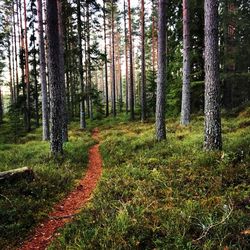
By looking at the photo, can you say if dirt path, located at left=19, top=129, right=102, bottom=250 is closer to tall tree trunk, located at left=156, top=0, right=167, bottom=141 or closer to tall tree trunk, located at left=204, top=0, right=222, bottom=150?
tall tree trunk, located at left=156, top=0, right=167, bottom=141

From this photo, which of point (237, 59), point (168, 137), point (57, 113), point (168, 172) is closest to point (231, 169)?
point (168, 172)

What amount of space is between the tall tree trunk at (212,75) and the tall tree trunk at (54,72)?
6137 millimetres

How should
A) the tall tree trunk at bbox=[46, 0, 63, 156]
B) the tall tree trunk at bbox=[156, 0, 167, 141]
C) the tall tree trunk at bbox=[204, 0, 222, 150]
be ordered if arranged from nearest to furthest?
the tall tree trunk at bbox=[204, 0, 222, 150] < the tall tree trunk at bbox=[46, 0, 63, 156] < the tall tree trunk at bbox=[156, 0, 167, 141]

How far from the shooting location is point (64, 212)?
26.3ft

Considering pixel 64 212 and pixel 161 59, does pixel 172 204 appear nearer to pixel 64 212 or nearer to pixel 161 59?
pixel 64 212

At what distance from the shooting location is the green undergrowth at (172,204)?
17.5 ft

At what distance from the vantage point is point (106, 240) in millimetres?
5484

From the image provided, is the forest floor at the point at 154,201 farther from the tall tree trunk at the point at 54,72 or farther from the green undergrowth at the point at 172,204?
the tall tree trunk at the point at 54,72

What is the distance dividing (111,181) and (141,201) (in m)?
2.40

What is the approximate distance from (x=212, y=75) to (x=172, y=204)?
16.3 feet

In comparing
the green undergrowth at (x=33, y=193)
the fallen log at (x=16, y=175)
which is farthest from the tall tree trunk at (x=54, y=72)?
the fallen log at (x=16, y=175)

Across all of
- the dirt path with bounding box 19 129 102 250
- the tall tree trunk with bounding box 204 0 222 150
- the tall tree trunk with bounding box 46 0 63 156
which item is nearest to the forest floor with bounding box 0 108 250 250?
the dirt path with bounding box 19 129 102 250

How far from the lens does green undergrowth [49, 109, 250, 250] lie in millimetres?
5324

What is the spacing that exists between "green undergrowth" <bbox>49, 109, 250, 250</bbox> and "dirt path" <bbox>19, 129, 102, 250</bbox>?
452 millimetres
